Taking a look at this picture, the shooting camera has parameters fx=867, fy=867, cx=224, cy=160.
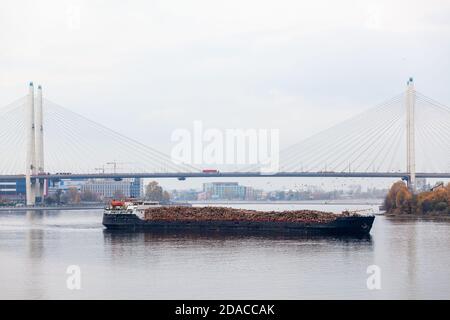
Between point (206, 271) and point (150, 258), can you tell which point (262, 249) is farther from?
point (206, 271)

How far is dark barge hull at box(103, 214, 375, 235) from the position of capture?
44531 millimetres

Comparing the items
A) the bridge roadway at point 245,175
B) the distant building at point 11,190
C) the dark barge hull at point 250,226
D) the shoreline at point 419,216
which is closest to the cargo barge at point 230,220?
the dark barge hull at point 250,226

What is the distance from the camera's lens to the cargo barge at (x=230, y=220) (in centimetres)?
4475

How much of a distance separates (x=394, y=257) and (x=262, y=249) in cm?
572

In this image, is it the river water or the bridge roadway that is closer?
the river water

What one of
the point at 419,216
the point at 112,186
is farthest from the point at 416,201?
the point at 112,186

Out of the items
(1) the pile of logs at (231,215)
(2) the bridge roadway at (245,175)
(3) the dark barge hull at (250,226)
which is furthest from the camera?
(2) the bridge roadway at (245,175)

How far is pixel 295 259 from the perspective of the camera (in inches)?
1240

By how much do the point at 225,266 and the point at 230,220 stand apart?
19815 millimetres

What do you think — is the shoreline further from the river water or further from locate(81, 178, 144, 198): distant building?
locate(81, 178, 144, 198): distant building

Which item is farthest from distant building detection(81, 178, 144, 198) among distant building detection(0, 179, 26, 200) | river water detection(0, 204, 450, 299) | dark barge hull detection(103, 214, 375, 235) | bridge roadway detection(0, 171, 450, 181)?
river water detection(0, 204, 450, 299)

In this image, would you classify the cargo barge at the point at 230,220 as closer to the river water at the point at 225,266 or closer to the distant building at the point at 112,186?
the river water at the point at 225,266

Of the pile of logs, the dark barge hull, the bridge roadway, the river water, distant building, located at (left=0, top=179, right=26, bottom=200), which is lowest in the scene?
the river water
